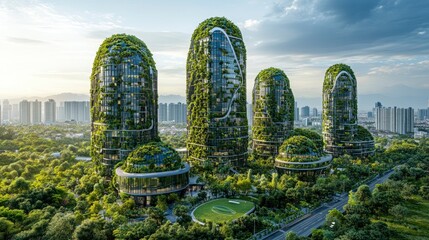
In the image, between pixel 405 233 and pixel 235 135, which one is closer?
pixel 405 233

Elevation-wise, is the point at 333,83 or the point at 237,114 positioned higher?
the point at 333,83

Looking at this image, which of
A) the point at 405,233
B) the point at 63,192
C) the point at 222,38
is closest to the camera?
the point at 405,233

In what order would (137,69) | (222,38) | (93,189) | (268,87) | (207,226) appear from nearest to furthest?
(207,226)
(93,189)
(137,69)
(222,38)
(268,87)

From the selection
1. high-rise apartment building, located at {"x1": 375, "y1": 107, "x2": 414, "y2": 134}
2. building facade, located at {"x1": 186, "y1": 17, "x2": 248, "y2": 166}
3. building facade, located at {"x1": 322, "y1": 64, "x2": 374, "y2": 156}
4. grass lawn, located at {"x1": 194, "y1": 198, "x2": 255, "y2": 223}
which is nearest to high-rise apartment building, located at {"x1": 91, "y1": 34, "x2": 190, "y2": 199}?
grass lawn, located at {"x1": 194, "y1": 198, "x2": 255, "y2": 223}

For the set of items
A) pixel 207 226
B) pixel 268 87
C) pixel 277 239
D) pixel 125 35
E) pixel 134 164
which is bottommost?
pixel 277 239

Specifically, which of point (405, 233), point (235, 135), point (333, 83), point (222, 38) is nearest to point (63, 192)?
point (235, 135)

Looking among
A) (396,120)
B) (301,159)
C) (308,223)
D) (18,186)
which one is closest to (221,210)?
(308,223)

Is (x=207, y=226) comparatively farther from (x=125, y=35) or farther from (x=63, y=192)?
(x=125, y=35)

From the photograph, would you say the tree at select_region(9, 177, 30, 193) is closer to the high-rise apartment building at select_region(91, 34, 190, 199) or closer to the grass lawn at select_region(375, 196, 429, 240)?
the high-rise apartment building at select_region(91, 34, 190, 199)
